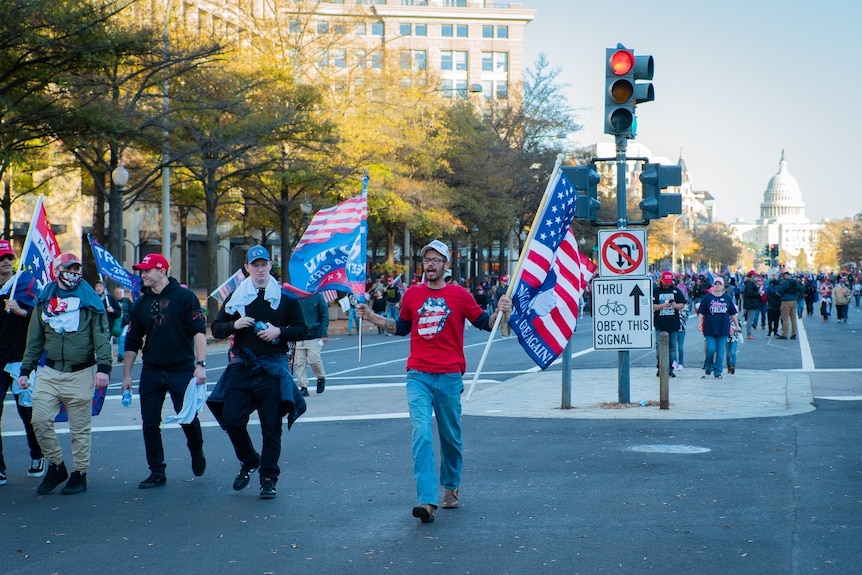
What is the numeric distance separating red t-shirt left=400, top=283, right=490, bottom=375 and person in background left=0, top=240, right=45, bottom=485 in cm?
342

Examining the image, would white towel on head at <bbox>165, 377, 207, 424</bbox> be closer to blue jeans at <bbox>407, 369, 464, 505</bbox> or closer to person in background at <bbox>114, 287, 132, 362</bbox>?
blue jeans at <bbox>407, 369, 464, 505</bbox>

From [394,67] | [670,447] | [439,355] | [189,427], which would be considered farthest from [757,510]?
[394,67]

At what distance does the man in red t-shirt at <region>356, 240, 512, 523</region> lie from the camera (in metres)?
7.74

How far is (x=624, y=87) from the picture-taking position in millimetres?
12867

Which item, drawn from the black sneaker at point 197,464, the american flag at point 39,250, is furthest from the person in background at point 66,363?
the american flag at point 39,250

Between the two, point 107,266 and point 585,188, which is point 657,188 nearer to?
point 585,188

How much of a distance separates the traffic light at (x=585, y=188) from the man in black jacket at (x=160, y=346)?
6.04 metres

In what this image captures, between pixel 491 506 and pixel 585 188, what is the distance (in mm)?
6659

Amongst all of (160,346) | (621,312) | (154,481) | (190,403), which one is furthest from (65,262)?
(621,312)

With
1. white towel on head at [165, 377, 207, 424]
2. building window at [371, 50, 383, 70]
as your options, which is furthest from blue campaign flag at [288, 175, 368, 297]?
building window at [371, 50, 383, 70]

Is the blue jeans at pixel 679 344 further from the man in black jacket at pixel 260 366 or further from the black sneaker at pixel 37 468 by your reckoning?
the black sneaker at pixel 37 468

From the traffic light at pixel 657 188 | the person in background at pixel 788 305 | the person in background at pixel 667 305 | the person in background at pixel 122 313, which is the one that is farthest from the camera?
the person in background at pixel 788 305

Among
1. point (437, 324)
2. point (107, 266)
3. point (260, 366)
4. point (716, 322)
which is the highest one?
point (107, 266)

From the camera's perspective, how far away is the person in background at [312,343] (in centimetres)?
1559
